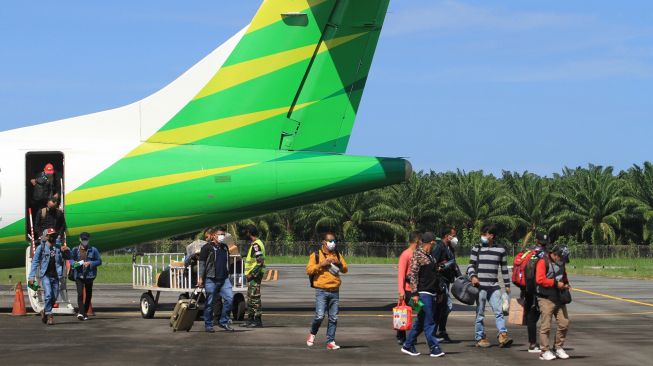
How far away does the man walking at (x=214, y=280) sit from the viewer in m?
19.4

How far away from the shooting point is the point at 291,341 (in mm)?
17781

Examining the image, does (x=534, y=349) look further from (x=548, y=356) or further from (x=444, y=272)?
(x=444, y=272)

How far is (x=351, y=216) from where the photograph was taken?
269ft

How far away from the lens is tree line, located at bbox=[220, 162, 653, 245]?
80875mm

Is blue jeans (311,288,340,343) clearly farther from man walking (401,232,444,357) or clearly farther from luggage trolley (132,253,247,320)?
luggage trolley (132,253,247,320)

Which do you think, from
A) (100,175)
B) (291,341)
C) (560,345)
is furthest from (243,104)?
(560,345)

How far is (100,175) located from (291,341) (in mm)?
6826

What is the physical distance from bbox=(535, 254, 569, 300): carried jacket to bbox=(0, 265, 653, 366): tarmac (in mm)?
1050

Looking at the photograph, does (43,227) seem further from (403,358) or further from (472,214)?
(472,214)

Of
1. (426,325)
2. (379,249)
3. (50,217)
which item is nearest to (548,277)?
(426,325)

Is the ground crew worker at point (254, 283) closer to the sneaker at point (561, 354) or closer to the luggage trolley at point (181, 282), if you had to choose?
the luggage trolley at point (181, 282)

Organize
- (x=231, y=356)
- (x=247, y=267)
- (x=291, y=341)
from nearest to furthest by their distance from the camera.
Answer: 1. (x=231, y=356)
2. (x=291, y=341)
3. (x=247, y=267)

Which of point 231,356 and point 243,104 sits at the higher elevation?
point 243,104

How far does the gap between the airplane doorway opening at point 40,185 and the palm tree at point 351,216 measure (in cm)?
5865
